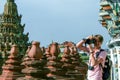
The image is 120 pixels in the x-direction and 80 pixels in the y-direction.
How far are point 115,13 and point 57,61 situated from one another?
12070 millimetres

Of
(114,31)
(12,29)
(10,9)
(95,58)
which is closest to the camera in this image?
(95,58)

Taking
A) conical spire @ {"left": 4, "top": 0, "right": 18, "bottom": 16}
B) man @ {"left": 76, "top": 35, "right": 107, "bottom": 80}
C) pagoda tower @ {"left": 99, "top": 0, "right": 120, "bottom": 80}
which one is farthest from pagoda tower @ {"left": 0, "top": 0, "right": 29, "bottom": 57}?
man @ {"left": 76, "top": 35, "right": 107, "bottom": 80}

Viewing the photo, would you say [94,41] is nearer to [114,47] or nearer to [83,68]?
[83,68]

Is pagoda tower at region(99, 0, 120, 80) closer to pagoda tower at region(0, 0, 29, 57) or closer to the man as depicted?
the man

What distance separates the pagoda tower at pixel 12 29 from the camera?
224 feet

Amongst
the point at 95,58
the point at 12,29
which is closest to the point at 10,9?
the point at 12,29

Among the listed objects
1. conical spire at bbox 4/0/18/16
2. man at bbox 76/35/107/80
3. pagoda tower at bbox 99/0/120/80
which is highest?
conical spire at bbox 4/0/18/16

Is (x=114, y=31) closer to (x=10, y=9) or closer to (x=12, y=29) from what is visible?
(x=12, y=29)

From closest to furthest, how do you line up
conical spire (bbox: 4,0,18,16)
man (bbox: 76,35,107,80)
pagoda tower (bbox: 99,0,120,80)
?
1. man (bbox: 76,35,107,80)
2. pagoda tower (bbox: 99,0,120,80)
3. conical spire (bbox: 4,0,18,16)

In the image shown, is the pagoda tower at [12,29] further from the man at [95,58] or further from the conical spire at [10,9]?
the man at [95,58]

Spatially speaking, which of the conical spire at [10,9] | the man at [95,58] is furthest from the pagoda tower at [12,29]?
the man at [95,58]

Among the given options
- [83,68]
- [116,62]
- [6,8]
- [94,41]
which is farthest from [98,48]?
[6,8]

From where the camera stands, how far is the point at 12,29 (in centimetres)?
6962

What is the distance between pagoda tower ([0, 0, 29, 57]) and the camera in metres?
68.2
